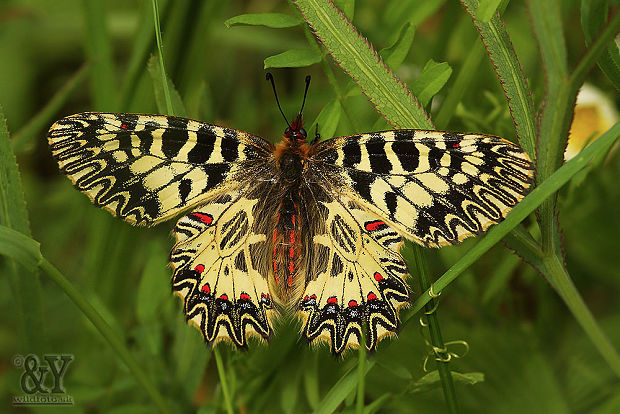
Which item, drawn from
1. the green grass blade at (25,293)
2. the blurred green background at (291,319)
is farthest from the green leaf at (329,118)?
the green grass blade at (25,293)

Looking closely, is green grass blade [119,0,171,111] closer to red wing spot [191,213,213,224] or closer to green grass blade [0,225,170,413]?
red wing spot [191,213,213,224]

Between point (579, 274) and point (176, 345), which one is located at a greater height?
point (579, 274)

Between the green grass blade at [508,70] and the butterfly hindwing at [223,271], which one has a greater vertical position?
the green grass blade at [508,70]

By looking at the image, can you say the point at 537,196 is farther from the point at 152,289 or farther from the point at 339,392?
the point at 152,289

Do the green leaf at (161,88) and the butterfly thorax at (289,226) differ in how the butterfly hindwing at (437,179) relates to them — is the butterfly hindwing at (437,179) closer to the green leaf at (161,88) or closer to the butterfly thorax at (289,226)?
the butterfly thorax at (289,226)

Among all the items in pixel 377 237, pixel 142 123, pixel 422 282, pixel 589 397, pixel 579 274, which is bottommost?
pixel 589 397

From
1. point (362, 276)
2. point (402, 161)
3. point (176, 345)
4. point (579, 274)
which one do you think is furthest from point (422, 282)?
point (579, 274)

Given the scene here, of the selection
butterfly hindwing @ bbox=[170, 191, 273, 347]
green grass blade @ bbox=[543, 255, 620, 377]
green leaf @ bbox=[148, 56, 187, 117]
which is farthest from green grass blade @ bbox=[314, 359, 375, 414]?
green leaf @ bbox=[148, 56, 187, 117]

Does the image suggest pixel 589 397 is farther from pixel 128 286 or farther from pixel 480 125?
pixel 128 286
